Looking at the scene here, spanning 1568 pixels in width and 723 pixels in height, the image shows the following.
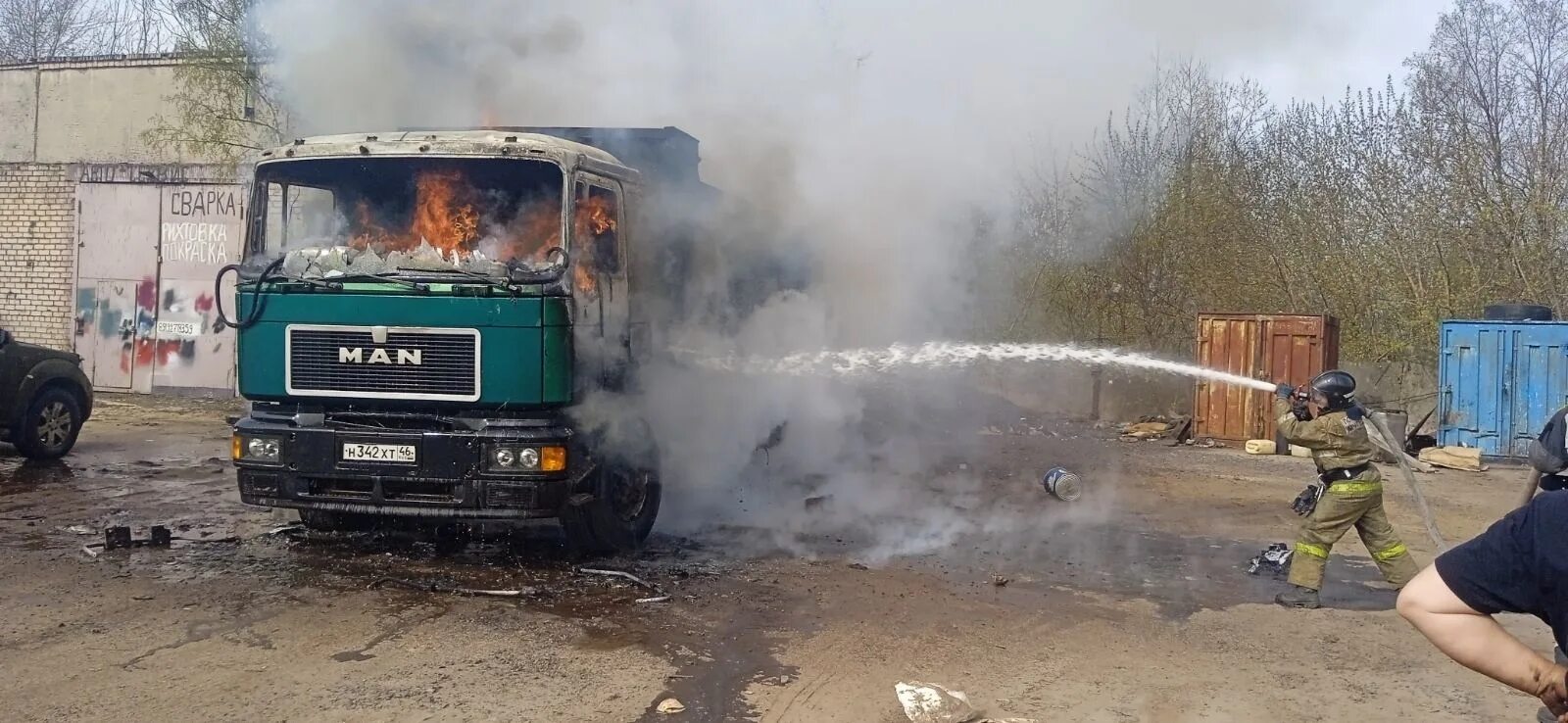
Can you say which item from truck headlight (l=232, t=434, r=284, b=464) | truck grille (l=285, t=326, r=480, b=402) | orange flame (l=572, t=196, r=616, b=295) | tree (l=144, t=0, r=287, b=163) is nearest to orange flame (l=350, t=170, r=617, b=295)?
orange flame (l=572, t=196, r=616, b=295)

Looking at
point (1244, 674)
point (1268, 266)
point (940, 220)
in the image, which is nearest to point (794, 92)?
point (940, 220)

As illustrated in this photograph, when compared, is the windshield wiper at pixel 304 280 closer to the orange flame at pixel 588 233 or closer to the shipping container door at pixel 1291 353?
the orange flame at pixel 588 233

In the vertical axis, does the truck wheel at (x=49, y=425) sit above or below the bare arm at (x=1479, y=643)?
below

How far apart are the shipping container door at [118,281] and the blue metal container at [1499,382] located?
18.0m

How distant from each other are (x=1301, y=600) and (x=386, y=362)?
520cm

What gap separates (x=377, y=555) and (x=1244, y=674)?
16.0 feet

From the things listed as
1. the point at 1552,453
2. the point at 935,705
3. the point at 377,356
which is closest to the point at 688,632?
the point at 935,705

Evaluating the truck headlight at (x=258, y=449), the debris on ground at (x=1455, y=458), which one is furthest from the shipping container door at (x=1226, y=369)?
the truck headlight at (x=258, y=449)

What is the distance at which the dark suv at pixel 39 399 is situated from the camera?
9477 mm

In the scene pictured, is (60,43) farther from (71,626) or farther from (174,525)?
(71,626)

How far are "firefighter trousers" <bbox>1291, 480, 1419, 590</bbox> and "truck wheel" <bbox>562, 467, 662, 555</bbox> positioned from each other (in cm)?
386

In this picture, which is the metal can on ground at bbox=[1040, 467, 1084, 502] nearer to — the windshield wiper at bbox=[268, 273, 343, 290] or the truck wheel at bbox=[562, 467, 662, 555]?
the truck wheel at bbox=[562, 467, 662, 555]

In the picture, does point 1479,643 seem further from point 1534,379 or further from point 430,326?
point 1534,379

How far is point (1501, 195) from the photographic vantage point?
16125mm
